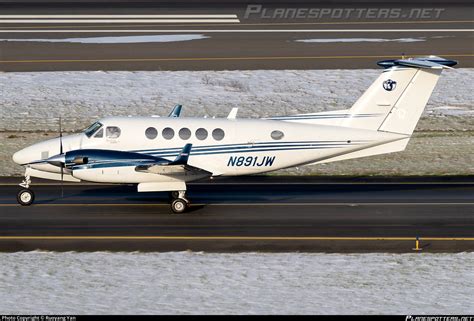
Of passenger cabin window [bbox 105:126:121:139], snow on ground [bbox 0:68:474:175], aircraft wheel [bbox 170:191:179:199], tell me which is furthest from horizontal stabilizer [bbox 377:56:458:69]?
snow on ground [bbox 0:68:474:175]

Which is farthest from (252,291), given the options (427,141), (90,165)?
(427,141)

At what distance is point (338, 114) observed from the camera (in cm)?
2859

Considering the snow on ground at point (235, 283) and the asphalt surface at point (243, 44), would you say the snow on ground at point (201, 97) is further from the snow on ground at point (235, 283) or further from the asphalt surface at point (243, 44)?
the snow on ground at point (235, 283)

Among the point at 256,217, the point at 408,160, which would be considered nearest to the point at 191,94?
the point at 408,160

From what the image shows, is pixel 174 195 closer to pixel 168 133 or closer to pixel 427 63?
pixel 168 133

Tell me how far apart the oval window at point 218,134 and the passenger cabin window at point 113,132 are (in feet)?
9.16

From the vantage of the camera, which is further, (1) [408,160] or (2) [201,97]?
(2) [201,97]

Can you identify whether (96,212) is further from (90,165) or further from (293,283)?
(293,283)

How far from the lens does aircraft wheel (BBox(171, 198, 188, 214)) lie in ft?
90.1

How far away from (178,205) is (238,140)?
2.62 meters

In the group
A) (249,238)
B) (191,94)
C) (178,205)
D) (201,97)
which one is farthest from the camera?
(191,94)

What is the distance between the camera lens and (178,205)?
27453mm

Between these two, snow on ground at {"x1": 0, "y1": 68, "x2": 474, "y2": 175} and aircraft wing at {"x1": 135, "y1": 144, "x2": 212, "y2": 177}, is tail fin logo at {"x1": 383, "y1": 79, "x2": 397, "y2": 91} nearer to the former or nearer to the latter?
aircraft wing at {"x1": 135, "y1": 144, "x2": 212, "y2": 177}

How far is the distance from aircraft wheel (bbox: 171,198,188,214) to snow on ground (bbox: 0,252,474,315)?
4152 millimetres
